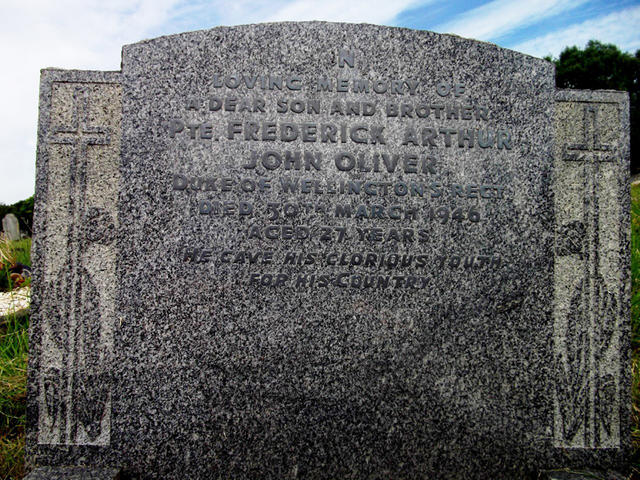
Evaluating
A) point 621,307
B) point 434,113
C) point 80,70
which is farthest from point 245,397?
point 621,307

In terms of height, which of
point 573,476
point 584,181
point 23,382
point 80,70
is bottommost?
point 573,476

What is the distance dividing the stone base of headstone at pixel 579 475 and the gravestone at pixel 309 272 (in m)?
0.07

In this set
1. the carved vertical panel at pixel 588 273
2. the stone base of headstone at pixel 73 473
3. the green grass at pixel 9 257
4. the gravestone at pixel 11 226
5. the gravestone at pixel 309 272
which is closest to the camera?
the stone base of headstone at pixel 73 473

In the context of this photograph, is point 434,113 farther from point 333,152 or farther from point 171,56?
point 171,56

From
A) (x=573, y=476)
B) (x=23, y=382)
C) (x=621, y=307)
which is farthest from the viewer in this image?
(x=23, y=382)

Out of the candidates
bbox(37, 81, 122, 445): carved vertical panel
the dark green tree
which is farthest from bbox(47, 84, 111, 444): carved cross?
the dark green tree

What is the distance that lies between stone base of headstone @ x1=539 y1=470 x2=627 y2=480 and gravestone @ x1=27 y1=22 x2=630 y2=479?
7 centimetres

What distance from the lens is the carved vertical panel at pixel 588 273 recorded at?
2.68 meters

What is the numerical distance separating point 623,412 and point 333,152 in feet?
7.56

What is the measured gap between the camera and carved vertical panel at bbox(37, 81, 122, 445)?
2580 millimetres

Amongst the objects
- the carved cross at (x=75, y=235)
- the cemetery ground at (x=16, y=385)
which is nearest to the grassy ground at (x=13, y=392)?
the cemetery ground at (x=16, y=385)

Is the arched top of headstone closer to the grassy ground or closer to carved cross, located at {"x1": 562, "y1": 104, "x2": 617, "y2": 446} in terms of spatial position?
carved cross, located at {"x1": 562, "y1": 104, "x2": 617, "y2": 446}

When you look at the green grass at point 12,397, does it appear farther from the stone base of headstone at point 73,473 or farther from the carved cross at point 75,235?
the carved cross at point 75,235

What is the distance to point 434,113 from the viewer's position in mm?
2648
